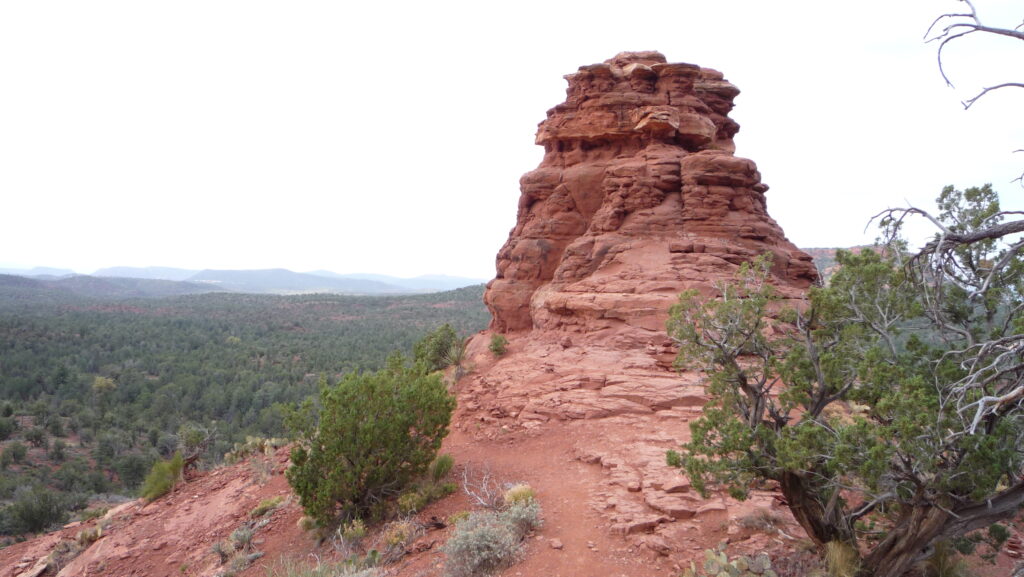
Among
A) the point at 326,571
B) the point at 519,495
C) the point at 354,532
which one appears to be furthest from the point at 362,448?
the point at 519,495

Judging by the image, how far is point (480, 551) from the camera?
291 inches

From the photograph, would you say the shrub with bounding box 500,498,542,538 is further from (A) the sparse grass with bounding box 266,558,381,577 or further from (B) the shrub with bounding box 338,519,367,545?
(B) the shrub with bounding box 338,519,367,545

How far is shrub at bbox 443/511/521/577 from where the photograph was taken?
7293 mm

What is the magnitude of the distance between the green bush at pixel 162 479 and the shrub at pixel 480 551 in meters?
12.2

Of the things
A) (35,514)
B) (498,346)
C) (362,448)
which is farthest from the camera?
(35,514)

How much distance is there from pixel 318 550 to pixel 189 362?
48.3m

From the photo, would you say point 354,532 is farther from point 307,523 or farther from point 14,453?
point 14,453

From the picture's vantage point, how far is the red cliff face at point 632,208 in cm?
1537

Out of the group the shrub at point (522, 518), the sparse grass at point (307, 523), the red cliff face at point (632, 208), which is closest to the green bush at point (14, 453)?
the red cliff face at point (632, 208)

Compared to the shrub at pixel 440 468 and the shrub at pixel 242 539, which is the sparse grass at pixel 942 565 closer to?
the shrub at pixel 440 468

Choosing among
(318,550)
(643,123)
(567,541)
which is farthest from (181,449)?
(643,123)

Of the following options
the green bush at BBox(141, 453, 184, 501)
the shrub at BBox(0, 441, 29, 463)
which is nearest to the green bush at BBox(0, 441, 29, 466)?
the shrub at BBox(0, 441, 29, 463)

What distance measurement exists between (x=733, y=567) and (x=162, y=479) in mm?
16044

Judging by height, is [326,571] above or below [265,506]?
above
